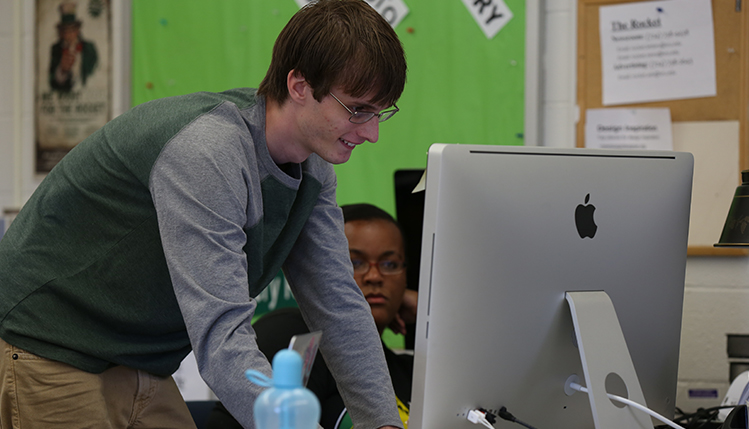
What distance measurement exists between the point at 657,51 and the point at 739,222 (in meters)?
1.06

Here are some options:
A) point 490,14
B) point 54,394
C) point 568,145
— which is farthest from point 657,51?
point 54,394

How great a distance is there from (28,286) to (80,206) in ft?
0.50

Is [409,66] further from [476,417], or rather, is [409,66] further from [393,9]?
[476,417]

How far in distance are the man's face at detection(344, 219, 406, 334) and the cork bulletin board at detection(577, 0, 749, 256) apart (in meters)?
0.90

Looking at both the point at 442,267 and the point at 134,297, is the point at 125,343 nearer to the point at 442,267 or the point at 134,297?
the point at 134,297

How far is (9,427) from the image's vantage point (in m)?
1.07

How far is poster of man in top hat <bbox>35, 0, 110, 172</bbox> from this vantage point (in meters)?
2.32

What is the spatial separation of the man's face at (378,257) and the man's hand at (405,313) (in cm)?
→ 5

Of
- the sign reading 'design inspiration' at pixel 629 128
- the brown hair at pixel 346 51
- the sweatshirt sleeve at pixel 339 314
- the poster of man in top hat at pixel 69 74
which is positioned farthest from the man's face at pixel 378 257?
the poster of man in top hat at pixel 69 74

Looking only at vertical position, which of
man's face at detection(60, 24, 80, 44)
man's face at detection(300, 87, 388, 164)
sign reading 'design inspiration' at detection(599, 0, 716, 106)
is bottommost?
man's face at detection(300, 87, 388, 164)

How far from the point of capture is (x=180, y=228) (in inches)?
31.6

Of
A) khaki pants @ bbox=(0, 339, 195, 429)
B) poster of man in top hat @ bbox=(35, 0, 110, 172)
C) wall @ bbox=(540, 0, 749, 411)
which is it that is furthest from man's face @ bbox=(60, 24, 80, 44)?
wall @ bbox=(540, 0, 749, 411)

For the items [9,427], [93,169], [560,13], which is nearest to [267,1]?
[560,13]

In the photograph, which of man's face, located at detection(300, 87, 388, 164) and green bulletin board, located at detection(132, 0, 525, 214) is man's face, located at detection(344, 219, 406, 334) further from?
man's face, located at detection(300, 87, 388, 164)
